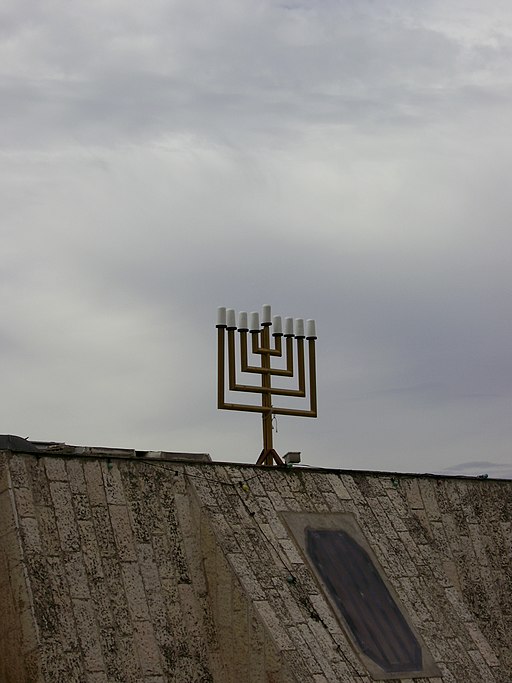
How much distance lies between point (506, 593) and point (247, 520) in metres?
3.79

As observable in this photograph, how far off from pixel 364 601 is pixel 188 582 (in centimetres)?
204

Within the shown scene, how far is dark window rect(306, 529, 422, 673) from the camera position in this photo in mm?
12680

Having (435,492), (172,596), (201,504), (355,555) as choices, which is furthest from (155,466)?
(435,492)

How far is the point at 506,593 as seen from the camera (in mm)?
A: 14852

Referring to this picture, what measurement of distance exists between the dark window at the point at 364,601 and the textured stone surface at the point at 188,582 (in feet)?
0.68

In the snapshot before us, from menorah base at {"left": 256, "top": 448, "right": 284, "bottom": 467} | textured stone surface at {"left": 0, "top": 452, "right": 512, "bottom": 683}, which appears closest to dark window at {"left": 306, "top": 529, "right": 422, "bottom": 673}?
textured stone surface at {"left": 0, "top": 452, "right": 512, "bottom": 683}

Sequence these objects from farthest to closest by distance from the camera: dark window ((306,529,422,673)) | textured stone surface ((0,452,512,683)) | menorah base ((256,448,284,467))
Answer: menorah base ((256,448,284,467)) < dark window ((306,529,422,673)) < textured stone surface ((0,452,512,683))

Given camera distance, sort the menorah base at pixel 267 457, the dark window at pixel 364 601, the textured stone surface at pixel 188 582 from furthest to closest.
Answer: the menorah base at pixel 267 457 < the dark window at pixel 364 601 < the textured stone surface at pixel 188 582

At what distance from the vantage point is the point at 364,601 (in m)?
13.1

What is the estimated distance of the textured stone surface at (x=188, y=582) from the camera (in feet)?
36.8

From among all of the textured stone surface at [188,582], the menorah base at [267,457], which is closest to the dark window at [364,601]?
the textured stone surface at [188,582]

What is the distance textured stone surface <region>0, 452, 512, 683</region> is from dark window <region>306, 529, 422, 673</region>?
0.68 ft

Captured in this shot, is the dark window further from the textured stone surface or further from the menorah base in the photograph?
the menorah base

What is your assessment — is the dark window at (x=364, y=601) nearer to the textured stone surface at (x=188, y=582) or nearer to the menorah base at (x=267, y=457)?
the textured stone surface at (x=188, y=582)
